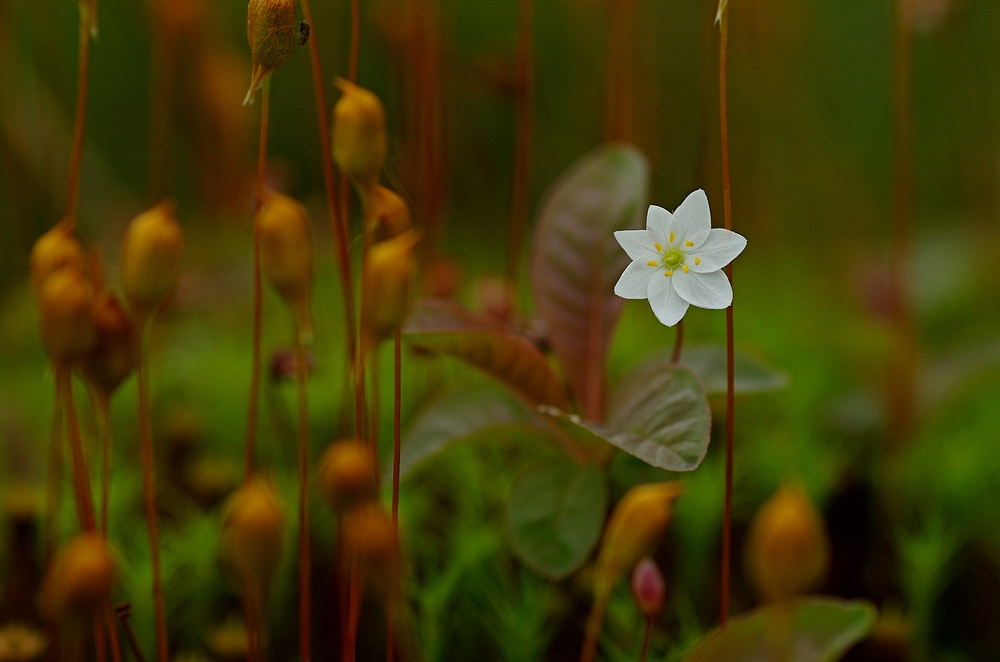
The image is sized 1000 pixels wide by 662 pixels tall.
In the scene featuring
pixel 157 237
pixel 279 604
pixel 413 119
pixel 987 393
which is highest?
pixel 413 119

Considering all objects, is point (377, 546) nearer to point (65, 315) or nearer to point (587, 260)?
point (65, 315)

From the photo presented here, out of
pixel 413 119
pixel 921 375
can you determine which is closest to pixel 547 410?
pixel 413 119

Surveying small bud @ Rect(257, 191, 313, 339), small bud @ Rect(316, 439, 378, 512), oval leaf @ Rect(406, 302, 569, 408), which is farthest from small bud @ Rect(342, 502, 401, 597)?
oval leaf @ Rect(406, 302, 569, 408)

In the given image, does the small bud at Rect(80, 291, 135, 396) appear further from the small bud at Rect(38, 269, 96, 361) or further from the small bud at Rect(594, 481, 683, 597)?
the small bud at Rect(594, 481, 683, 597)

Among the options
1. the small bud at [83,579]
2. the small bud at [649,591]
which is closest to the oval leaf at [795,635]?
the small bud at [649,591]

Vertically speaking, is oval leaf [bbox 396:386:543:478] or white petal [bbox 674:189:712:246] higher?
white petal [bbox 674:189:712:246]

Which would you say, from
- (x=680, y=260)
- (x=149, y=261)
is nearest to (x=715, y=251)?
(x=680, y=260)

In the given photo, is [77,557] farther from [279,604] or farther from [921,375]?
[921,375]
